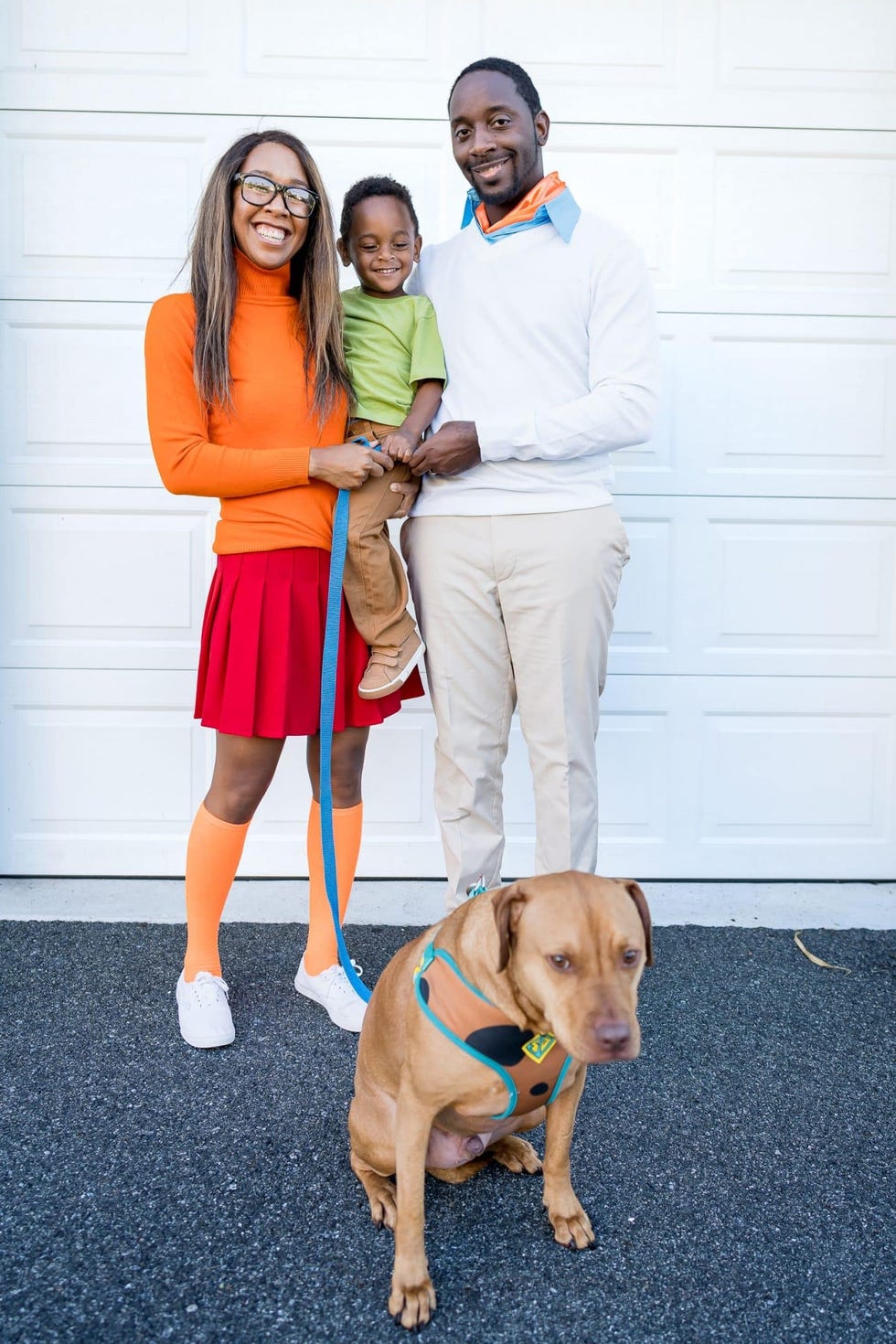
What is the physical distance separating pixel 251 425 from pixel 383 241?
0.55 meters

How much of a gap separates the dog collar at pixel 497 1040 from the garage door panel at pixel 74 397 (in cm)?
230

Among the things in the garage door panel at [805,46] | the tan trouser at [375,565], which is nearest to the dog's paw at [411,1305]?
the tan trouser at [375,565]

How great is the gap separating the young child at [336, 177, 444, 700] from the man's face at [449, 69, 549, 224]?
7.8 inches

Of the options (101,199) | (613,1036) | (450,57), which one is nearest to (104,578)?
(101,199)

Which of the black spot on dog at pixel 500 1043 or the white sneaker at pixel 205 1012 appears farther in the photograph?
the white sneaker at pixel 205 1012

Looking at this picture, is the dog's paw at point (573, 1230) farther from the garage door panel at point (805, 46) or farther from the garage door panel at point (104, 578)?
the garage door panel at point (805, 46)

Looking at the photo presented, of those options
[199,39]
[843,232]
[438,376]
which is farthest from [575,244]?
[199,39]

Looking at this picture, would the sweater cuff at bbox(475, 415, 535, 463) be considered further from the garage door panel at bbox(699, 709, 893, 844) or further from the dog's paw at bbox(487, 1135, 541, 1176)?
the garage door panel at bbox(699, 709, 893, 844)

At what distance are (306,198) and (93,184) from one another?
1.38 meters

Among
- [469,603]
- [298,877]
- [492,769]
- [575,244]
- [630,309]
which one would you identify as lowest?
[298,877]

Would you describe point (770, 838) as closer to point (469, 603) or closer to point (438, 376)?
point (469, 603)

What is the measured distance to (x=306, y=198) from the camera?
7.30 feet

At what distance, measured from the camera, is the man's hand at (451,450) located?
220cm

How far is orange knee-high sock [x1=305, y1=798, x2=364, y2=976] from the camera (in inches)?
97.1
